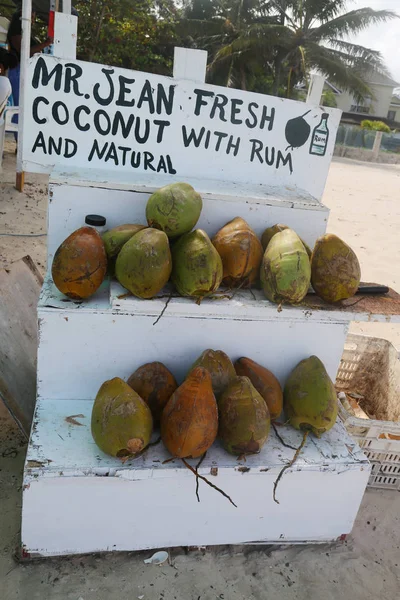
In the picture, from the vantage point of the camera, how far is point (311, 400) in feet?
6.61

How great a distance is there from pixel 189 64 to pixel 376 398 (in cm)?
203

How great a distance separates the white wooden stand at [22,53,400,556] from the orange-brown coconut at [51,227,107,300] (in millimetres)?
74

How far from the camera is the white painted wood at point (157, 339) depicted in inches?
77.4

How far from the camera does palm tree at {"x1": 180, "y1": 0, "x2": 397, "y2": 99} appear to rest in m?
18.7

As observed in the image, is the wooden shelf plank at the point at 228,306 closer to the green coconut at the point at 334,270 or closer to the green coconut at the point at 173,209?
the green coconut at the point at 334,270

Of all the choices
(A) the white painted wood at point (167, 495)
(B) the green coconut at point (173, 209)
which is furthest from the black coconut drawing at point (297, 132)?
(A) the white painted wood at point (167, 495)

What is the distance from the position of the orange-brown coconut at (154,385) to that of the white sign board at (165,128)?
2.99 ft

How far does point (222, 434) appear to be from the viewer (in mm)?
1878

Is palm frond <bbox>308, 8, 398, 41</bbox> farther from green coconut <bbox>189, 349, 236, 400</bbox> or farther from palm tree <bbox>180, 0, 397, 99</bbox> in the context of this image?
green coconut <bbox>189, 349, 236, 400</bbox>

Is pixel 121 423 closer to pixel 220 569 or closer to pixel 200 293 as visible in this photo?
pixel 200 293

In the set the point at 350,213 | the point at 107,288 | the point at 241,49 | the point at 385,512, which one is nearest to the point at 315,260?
the point at 107,288

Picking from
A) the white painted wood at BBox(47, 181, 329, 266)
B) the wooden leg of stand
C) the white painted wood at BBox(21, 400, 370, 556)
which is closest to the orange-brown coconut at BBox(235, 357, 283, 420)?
the white painted wood at BBox(21, 400, 370, 556)

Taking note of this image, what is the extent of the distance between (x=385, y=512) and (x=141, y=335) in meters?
1.36

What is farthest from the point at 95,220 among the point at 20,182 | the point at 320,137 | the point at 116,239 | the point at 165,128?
the point at 20,182
